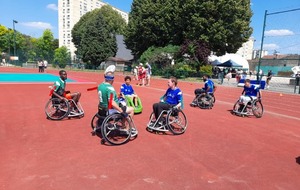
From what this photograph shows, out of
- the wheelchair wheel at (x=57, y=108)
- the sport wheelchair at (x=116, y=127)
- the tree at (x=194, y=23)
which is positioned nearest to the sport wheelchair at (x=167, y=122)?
the sport wheelchair at (x=116, y=127)

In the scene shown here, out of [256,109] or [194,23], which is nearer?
[256,109]

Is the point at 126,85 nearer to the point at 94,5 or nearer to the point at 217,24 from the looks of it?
the point at 217,24

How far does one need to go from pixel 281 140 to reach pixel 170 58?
80.8 feet

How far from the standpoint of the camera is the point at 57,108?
257 inches

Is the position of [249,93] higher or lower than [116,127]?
higher

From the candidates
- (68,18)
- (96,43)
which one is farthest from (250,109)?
(68,18)

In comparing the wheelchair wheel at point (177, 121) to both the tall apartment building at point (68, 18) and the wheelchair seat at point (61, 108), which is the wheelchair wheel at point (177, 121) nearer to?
the wheelchair seat at point (61, 108)

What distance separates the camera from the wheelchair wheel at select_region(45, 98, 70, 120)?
6.36 metres

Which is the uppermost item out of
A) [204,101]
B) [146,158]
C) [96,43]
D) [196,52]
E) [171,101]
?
[96,43]

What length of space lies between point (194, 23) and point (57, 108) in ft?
77.0

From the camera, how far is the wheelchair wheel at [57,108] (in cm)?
636

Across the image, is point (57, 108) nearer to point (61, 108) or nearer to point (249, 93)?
point (61, 108)

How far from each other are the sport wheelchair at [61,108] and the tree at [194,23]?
22784mm

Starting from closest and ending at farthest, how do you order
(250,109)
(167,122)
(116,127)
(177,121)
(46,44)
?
(116,127) < (167,122) < (177,121) < (250,109) < (46,44)
